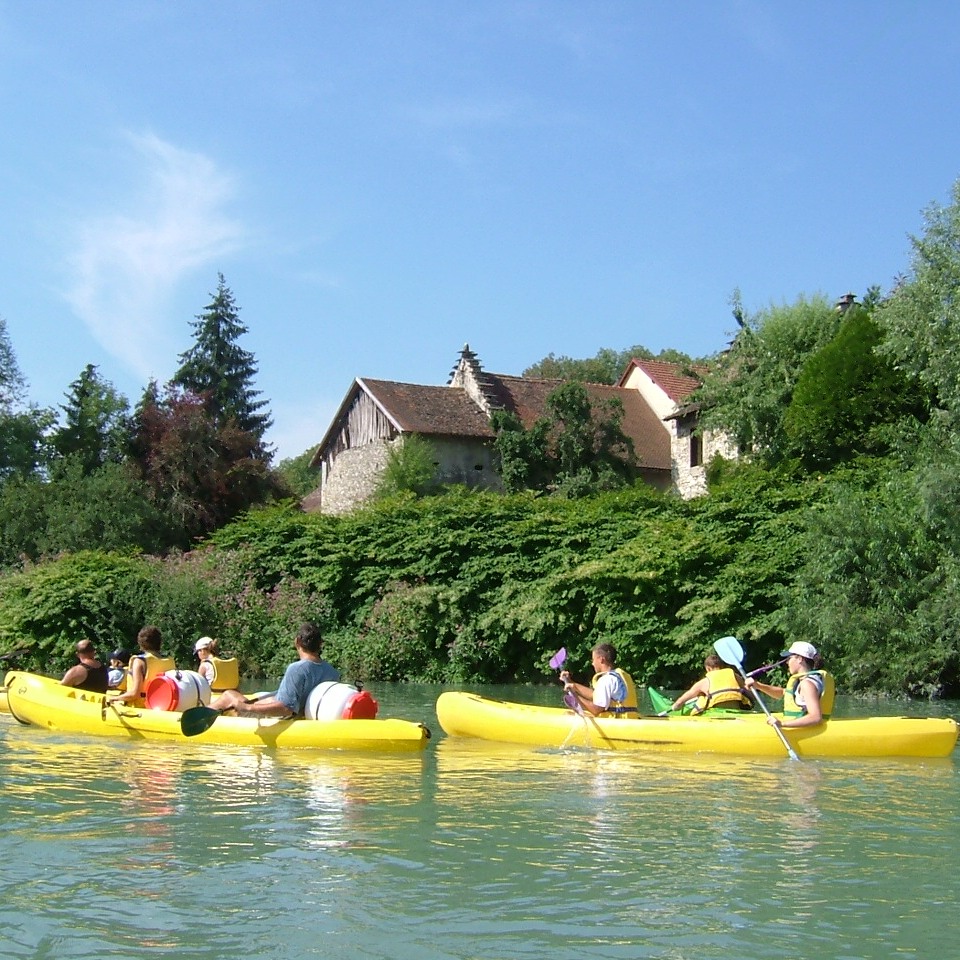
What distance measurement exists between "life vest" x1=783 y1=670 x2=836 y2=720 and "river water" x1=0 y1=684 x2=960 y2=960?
0.55 meters

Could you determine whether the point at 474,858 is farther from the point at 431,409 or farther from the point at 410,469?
the point at 431,409

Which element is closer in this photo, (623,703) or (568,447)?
(623,703)

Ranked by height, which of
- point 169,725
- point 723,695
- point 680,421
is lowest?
point 169,725

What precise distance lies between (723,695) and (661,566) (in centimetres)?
685

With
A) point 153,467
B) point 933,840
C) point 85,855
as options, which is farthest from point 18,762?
point 153,467

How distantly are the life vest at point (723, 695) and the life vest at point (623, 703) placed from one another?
64 centimetres

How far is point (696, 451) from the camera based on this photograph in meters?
38.2

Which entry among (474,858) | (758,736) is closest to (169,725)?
(758,736)

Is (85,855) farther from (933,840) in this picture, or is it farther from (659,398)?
(659,398)

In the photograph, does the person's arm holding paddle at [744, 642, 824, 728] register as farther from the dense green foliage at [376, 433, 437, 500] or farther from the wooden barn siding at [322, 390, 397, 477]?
the wooden barn siding at [322, 390, 397, 477]

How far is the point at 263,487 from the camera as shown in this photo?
40.7 m

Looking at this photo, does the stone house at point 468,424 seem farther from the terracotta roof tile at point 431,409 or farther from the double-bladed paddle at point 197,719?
the double-bladed paddle at point 197,719

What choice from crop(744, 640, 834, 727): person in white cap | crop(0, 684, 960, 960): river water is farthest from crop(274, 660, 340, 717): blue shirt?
crop(744, 640, 834, 727): person in white cap

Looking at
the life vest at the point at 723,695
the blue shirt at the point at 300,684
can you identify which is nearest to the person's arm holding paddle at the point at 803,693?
the life vest at the point at 723,695
